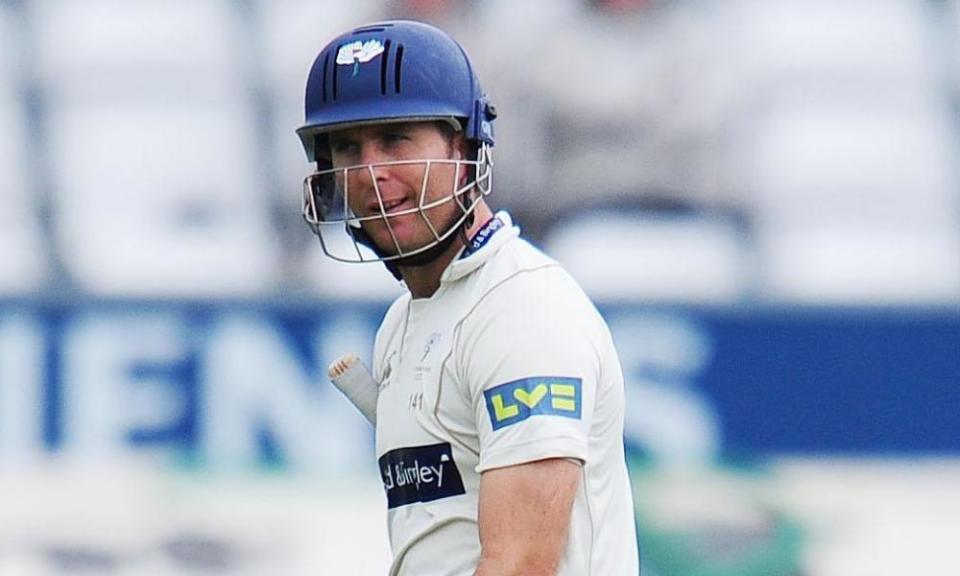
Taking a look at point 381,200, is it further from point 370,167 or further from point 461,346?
point 461,346

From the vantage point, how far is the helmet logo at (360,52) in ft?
9.26

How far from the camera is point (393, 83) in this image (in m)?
2.79

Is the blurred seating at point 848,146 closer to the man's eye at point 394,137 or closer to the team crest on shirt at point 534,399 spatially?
the man's eye at point 394,137

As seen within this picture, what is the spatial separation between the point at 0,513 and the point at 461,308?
4398 millimetres

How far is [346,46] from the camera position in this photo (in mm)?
2852

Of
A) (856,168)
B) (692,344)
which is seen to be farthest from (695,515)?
(856,168)

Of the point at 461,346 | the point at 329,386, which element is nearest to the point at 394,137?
the point at 461,346

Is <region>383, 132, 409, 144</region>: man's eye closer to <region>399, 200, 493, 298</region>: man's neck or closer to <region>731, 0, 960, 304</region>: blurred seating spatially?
<region>399, 200, 493, 298</region>: man's neck

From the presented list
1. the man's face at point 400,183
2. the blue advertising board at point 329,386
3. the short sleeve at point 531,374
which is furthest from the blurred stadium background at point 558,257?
the short sleeve at point 531,374

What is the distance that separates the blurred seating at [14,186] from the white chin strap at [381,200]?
13.7 ft

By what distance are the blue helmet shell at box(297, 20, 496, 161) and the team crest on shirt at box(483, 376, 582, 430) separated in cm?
44

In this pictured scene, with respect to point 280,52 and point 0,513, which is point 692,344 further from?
point 0,513

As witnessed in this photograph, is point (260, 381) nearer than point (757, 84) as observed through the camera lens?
Yes

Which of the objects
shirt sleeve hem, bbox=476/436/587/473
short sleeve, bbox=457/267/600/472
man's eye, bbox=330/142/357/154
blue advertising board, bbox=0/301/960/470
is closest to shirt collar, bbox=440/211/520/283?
short sleeve, bbox=457/267/600/472
